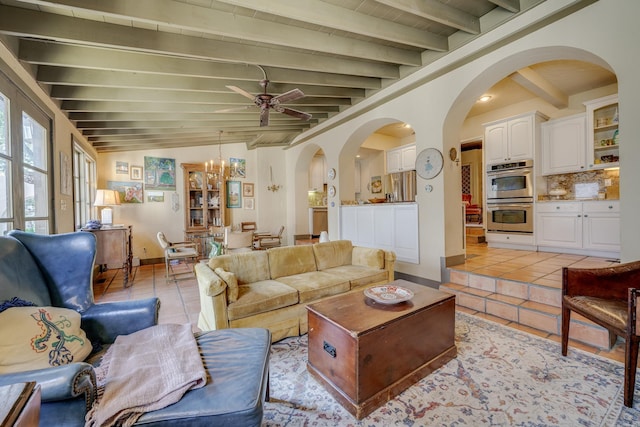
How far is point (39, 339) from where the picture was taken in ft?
3.91

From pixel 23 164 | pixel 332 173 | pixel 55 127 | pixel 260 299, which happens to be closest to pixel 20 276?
pixel 260 299

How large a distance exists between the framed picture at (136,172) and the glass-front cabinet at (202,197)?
37.3 inches

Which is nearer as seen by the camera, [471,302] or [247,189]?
[471,302]

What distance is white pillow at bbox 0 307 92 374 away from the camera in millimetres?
1078

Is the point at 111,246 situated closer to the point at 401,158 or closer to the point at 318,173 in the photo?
the point at 318,173

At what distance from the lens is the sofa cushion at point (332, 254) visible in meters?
3.40

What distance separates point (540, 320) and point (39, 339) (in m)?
3.68

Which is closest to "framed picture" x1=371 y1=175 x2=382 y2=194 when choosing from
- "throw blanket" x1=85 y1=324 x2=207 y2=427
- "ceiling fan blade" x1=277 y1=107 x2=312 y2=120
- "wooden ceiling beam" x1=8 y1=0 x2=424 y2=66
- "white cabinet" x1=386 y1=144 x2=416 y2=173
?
"white cabinet" x1=386 y1=144 x2=416 y2=173

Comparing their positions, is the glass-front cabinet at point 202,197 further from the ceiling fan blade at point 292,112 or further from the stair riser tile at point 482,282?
the stair riser tile at point 482,282

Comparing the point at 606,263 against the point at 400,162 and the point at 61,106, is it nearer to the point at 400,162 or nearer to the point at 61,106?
the point at 400,162

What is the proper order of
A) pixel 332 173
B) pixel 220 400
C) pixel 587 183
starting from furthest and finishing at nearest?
pixel 332 173 < pixel 587 183 < pixel 220 400

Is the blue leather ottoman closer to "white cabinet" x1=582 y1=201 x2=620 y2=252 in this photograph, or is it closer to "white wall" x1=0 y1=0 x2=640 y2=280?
"white wall" x1=0 y1=0 x2=640 y2=280

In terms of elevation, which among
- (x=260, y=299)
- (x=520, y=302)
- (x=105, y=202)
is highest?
(x=105, y=202)

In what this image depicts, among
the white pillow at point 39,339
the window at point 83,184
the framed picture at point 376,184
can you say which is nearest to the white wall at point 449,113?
the window at point 83,184
